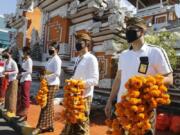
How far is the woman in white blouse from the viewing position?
28.4ft

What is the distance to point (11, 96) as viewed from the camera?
10219mm

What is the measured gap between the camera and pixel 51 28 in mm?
17453

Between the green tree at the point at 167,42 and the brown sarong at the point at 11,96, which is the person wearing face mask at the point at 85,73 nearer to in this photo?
the green tree at the point at 167,42

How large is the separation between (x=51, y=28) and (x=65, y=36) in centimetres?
202

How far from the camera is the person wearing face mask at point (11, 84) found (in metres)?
9.89

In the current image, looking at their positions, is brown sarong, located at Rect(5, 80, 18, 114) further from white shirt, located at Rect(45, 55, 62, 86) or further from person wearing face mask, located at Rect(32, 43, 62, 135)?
white shirt, located at Rect(45, 55, 62, 86)

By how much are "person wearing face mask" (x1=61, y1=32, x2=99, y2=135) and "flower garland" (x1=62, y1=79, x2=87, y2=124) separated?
9 cm

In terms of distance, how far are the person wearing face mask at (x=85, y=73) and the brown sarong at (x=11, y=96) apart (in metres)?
4.93

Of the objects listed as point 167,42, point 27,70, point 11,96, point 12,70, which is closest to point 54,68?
point 27,70

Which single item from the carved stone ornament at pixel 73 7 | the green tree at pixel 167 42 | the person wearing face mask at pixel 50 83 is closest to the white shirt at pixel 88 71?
the person wearing face mask at pixel 50 83

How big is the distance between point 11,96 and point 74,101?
540 cm

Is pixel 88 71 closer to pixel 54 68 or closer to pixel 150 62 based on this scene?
pixel 150 62

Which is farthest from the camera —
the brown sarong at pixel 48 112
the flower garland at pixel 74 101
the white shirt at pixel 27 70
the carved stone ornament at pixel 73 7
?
the carved stone ornament at pixel 73 7

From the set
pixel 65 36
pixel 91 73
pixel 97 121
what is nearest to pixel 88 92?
pixel 91 73
